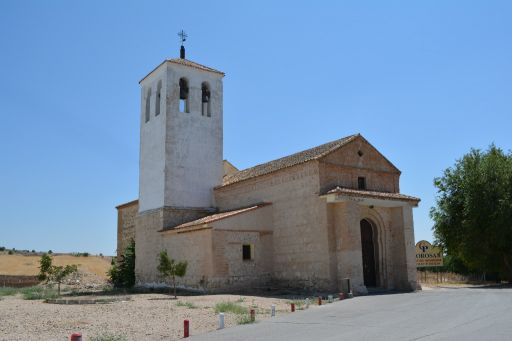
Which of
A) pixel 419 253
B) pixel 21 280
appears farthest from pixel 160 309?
pixel 21 280

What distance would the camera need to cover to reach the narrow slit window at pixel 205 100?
30103mm

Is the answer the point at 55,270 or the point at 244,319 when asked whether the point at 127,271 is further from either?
the point at 244,319

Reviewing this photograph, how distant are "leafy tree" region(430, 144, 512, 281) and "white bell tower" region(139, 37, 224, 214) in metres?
13.5

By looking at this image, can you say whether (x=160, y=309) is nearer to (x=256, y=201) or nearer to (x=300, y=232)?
(x=300, y=232)

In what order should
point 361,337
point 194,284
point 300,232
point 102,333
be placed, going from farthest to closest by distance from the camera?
point 194,284 < point 300,232 < point 102,333 < point 361,337

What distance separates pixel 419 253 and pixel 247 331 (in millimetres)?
21588

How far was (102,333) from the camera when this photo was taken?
36.6ft

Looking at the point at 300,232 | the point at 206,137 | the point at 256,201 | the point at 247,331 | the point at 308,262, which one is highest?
the point at 206,137

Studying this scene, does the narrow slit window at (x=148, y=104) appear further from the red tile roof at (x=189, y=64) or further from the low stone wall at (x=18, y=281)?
the low stone wall at (x=18, y=281)

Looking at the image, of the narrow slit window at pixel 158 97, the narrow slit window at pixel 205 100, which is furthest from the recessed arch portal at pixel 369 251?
the narrow slit window at pixel 158 97

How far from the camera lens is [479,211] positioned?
25625 mm

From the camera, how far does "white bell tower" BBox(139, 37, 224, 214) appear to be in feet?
92.0

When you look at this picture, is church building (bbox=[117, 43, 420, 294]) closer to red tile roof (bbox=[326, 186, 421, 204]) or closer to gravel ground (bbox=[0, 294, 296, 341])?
red tile roof (bbox=[326, 186, 421, 204])

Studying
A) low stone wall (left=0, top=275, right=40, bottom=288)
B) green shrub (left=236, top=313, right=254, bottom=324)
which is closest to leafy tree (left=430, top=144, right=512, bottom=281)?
green shrub (left=236, top=313, right=254, bottom=324)
